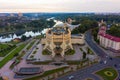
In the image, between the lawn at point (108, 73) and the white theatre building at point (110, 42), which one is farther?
the white theatre building at point (110, 42)

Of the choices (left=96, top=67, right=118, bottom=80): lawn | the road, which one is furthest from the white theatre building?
(left=96, top=67, right=118, bottom=80): lawn

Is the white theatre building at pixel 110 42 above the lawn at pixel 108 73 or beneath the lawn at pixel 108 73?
above

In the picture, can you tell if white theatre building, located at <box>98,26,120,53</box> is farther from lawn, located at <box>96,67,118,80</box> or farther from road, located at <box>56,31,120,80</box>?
lawn, located at <box>96,67,118,80</box>

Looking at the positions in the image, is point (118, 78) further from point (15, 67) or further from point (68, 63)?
point (15, 67)

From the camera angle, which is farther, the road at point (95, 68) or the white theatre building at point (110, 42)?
the white theatre building at point (110, 42)

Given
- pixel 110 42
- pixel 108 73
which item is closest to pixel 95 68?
pixel 108 73

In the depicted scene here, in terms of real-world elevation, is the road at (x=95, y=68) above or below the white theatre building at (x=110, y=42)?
below

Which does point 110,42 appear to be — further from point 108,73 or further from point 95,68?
point 108,73

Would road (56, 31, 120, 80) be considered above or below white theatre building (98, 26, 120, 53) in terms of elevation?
below

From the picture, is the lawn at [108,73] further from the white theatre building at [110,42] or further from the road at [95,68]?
the white theatre building at [110,42]

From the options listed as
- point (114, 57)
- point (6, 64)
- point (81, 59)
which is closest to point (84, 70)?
point (81, 59)

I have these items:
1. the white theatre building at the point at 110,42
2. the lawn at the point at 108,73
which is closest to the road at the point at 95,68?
the lawn at the point at 108,73
